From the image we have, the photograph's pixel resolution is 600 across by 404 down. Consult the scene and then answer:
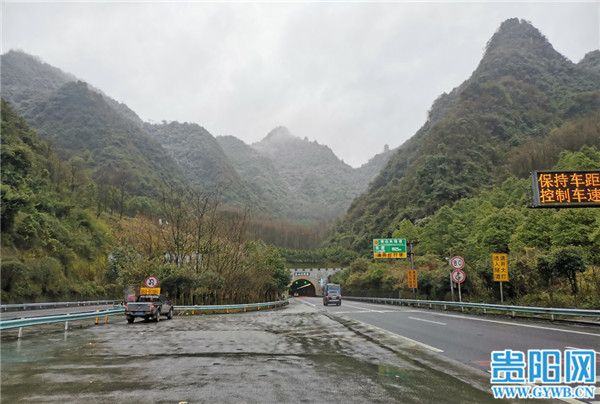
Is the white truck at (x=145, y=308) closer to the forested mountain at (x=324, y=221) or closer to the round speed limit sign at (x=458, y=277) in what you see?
the forested mountain at (x=324, y=221)

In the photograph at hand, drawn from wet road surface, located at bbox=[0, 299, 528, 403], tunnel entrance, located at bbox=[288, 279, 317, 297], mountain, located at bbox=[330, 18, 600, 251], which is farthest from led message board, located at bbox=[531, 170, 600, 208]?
tunnel entrance, located at bbox=[288, 279, 317, 297]

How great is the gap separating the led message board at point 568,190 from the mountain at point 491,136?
6331cm

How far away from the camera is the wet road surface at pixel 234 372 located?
18.8 feet

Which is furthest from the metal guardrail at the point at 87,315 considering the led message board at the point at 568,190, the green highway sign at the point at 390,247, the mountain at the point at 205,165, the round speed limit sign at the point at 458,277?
the mountain at the point at 205,165

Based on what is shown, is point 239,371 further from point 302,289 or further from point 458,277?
point 302,289

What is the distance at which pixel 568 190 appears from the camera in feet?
53.9

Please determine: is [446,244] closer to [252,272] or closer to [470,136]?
[252,272]

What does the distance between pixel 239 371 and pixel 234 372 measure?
12cm

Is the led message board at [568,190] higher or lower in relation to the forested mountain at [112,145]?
lower

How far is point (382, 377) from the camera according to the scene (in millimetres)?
6930

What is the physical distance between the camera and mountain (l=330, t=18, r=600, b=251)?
83.1 meters

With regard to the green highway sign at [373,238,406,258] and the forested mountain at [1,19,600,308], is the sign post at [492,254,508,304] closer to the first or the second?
the forested mountain at [1,19,600,308]

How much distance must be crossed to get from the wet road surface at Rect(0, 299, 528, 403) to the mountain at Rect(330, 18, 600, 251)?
76.3 metres

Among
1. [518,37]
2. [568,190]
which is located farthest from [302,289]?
[518,37]
